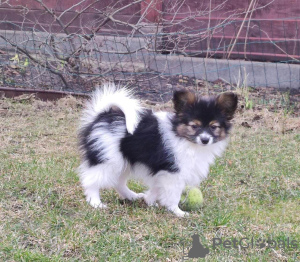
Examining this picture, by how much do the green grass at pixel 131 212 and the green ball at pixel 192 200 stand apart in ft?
0.31

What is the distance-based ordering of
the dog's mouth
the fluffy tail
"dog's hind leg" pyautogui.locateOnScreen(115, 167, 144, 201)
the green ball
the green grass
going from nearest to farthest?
the green grass → the dog's mouth → the fluffy tail → the green ball → "dog's hind leg" pyautogui.locateOnScreen(115, 167, 144, 201)

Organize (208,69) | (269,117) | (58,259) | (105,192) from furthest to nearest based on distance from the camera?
(208,69) < (269,117) < (105,192) < (58,259)

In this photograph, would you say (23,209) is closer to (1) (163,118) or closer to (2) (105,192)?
(2) (105,192)

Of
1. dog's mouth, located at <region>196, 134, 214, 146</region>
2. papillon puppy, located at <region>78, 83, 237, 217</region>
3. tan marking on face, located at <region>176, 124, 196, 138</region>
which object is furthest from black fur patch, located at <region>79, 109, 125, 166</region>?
dog's mouth, located at <region>196, 134, 214, 146</region>

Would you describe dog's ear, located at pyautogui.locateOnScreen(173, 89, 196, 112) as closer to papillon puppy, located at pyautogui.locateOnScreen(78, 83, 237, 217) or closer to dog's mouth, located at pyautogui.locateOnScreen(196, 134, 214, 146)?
papillon puppy, located at pyautogui.locateOnScreen(78, 83, 237, 217)

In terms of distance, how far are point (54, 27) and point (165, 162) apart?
7428 mm

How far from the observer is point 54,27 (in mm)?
10758

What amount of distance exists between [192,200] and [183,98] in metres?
0.89

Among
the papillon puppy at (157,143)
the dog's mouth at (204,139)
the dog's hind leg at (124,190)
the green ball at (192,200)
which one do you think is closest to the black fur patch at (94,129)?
the papillon puppy at (157,143)

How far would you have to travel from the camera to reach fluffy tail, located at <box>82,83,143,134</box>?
4.12m

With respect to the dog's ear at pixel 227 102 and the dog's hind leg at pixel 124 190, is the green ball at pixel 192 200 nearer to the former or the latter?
the dog's hind leg at pixel 124 190

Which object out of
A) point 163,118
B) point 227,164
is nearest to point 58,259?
point 163,118

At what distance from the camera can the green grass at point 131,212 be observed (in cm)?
341

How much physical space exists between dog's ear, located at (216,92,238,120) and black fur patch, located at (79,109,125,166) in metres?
0.84
